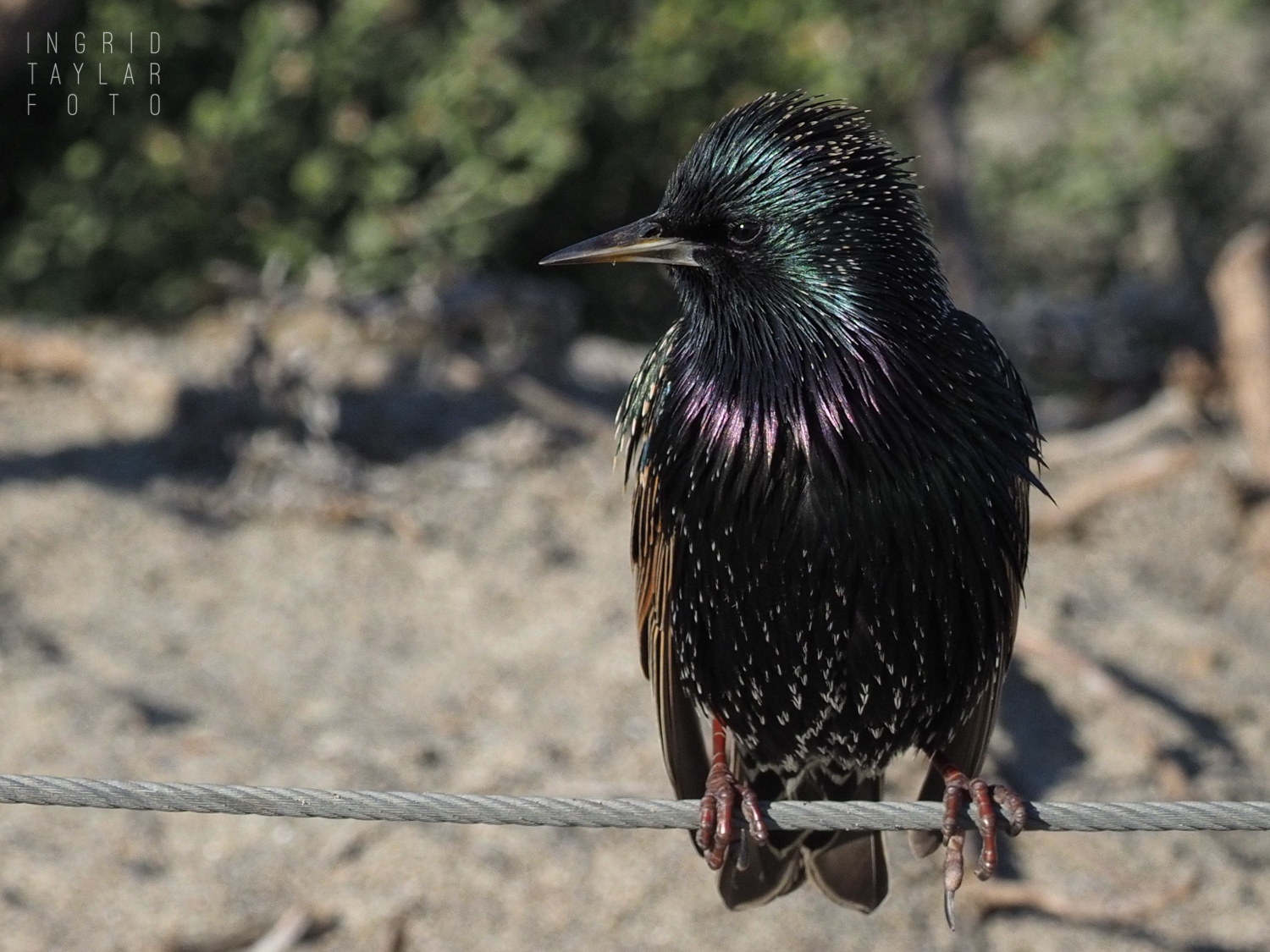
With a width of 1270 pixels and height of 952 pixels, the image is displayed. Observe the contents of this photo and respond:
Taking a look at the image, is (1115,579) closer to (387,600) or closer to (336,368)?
(387,600)

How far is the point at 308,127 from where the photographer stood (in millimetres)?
6801

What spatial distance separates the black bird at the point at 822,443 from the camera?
2.80 m

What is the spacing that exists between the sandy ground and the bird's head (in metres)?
1.88

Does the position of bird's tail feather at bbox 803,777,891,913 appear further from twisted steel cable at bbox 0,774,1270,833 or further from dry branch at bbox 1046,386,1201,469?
dry branch at bbox 1046,386,1201,469

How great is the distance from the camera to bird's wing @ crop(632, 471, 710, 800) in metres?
3.09

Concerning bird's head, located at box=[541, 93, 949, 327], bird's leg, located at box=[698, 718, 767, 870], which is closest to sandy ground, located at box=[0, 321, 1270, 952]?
bird's leg, located at box=[698, 718, 767, 870]

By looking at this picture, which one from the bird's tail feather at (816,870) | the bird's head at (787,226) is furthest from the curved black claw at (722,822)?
the bird's head at (787,226)

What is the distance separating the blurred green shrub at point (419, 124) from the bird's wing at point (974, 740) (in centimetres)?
357

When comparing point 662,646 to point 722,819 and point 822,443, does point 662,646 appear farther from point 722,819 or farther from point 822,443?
point 822,443

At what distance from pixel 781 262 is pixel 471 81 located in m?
4.12

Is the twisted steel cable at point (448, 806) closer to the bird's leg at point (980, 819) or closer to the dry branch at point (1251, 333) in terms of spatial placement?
the bird's leg at point (980, 819)

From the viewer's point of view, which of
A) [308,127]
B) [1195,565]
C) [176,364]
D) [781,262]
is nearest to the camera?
[781,262]

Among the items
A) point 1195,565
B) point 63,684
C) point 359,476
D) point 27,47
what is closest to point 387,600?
point 359,476

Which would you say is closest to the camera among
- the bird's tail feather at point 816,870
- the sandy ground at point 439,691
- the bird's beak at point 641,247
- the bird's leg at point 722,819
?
the bird's beak at point 641,247
